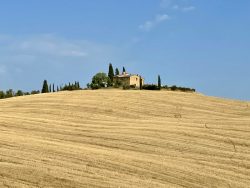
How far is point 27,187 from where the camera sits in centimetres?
1391

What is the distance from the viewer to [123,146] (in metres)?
18.8

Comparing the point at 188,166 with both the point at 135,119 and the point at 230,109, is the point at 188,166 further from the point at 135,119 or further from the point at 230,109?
the point at 230,109

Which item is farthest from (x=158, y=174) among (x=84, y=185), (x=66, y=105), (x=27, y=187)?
(x=66, y=105)

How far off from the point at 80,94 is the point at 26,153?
62.4 feet

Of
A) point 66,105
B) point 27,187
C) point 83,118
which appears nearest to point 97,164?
point 27,187

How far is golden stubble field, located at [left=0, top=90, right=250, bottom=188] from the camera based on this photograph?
14.9 meters

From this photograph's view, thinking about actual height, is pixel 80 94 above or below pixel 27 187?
above

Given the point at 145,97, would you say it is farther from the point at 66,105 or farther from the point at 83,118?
the point at 83,118

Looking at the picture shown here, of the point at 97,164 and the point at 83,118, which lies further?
the point at 83,118

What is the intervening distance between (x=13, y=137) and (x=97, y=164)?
16.9 ft

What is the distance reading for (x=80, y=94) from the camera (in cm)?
3562

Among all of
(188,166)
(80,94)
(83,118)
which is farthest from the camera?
(80,94)

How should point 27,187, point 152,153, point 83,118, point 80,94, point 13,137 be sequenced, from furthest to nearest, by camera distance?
point 80,94 < point 83,118 < point 13,137 < point 152,153 < point 27,187

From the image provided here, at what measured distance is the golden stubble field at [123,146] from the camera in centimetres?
1491
